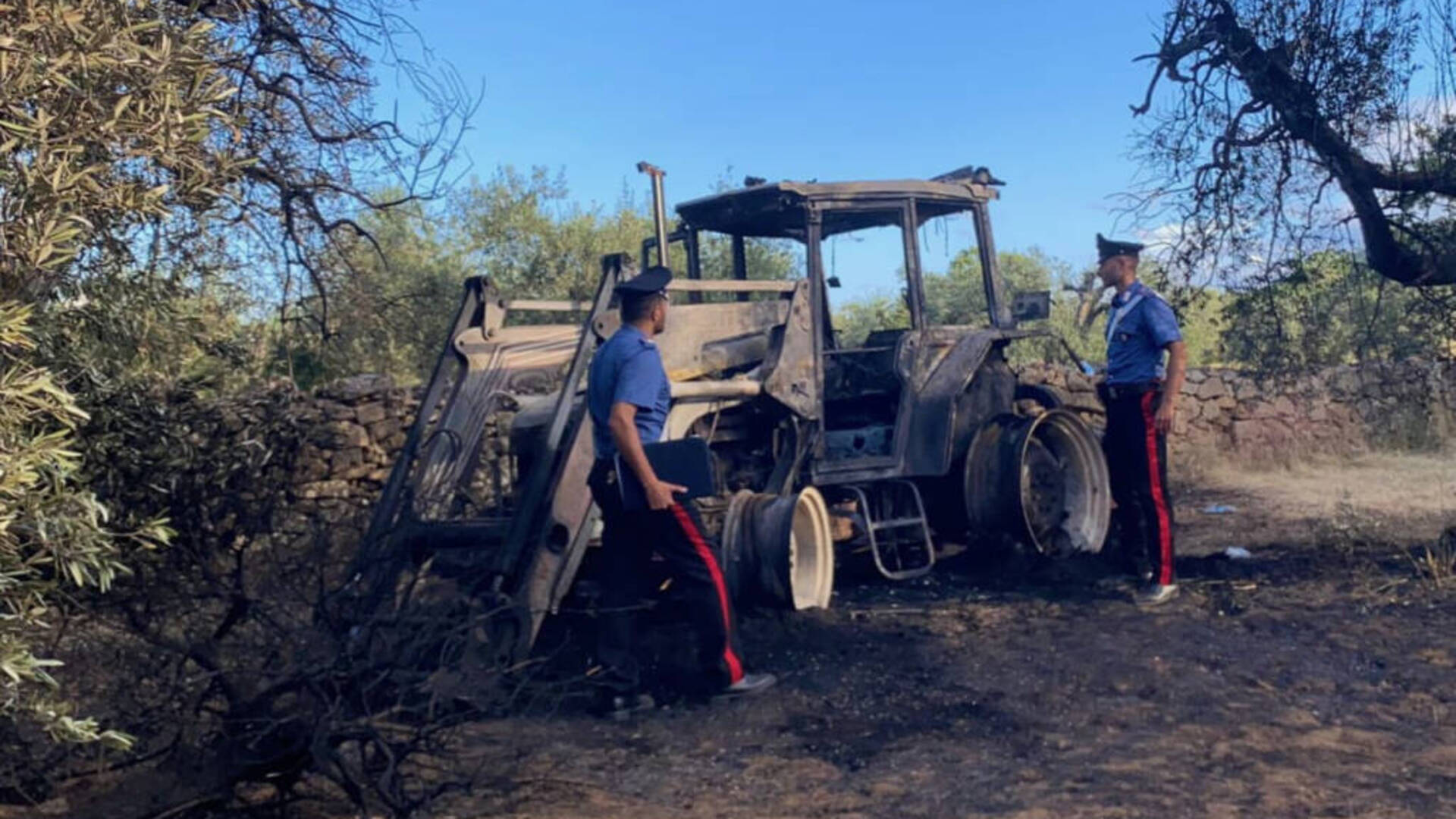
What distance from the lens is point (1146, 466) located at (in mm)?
7016

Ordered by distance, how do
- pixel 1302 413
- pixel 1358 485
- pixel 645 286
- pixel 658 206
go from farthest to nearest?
pixel 1302 413, pixel 1358 485, pixel 658 206, pixel 645 286

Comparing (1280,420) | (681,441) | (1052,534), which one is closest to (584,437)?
(681,441)

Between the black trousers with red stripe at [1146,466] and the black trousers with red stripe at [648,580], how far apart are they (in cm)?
273

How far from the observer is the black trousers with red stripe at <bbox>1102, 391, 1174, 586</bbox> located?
6996 mm

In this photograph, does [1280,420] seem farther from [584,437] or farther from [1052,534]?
[584,437]

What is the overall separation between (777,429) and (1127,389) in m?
1.93

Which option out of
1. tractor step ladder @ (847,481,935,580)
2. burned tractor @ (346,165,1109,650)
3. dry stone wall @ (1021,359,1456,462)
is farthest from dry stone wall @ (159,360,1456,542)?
tractor step ladder @ (847,481,935,580)

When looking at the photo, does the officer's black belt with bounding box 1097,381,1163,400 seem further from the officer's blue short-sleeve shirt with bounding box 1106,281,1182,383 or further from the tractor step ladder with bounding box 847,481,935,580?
the tractor step ladder with bounding box 847,481,935,580

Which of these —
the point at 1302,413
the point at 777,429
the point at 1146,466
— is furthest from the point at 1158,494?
the point at 1302,413

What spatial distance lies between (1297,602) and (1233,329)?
1919 millimetres

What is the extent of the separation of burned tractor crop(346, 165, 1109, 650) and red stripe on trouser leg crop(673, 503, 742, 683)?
509 millimetres

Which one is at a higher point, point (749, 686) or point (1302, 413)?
point (1302, 413)

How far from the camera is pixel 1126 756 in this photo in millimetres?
4566

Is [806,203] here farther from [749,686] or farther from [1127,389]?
[749,686]
